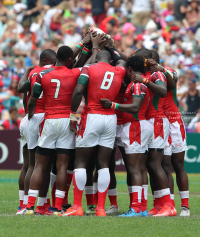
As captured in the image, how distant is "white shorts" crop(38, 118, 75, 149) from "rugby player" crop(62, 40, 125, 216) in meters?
0.14

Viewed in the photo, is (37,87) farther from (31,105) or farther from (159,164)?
(159,164)

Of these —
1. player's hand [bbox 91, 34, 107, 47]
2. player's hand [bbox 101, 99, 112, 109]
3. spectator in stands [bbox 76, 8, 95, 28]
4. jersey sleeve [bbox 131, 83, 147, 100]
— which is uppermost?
spectator in stands [bbox 76, 8, 95, 28]

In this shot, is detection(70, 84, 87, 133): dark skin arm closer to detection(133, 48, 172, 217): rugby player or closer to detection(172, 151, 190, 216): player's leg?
detection(133, 48, 172, 217): rugby player

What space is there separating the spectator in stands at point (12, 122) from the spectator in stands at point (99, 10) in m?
7.23

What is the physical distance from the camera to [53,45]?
67.6 ft

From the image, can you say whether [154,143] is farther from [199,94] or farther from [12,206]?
[199,94]

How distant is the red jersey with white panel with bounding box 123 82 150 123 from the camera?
8.10 metres

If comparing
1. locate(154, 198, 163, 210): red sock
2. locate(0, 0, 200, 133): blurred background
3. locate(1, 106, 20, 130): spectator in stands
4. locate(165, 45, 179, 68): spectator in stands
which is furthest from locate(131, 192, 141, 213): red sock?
locate(165, 45, 179, 68): spectator in stands

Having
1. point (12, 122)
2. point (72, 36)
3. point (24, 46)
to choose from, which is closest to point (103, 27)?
point (72, 36)

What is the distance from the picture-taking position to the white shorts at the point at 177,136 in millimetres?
8758

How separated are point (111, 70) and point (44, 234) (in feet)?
9.42

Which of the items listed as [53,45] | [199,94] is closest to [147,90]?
[199,94]

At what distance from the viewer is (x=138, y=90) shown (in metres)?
8.09

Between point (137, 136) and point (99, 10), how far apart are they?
15122mm
